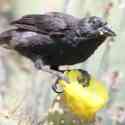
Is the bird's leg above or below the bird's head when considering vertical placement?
below

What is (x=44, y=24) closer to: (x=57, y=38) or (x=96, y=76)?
(x=57, y=38)

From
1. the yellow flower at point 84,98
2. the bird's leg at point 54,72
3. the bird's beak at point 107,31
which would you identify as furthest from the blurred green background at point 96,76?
the bird's beak at point 107,31

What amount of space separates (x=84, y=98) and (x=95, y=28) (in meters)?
0.59

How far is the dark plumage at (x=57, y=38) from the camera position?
12.9 ft

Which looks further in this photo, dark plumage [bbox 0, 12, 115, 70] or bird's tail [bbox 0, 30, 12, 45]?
bird's tail [bbox 0, 30, 12, 45]

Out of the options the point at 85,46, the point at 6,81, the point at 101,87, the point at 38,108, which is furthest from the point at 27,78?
the point at 101,87

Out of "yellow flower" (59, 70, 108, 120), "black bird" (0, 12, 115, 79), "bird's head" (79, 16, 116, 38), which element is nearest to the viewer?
"yellow flower" (59, 70, 108, 120)

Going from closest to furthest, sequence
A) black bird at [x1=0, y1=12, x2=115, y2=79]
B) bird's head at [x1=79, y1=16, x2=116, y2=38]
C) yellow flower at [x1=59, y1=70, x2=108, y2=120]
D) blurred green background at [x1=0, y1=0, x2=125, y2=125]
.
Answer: yellow flower at [x1=59, y1=70, x2=108, y2=120] < bird's head at [x1=79, y1=16, x2=116, y2=38] < black bird at [x1=0, y1=12, x2=115, y2=79] < blurred green background at [x1=0, y1=0, x2=125, y2=125]

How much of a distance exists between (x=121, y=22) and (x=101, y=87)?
0.94m

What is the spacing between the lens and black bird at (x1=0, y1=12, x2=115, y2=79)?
155 inches

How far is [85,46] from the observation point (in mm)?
3969

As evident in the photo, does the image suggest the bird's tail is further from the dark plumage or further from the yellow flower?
the yellow flower

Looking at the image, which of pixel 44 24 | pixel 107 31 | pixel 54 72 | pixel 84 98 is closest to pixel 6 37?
pixel 44 24

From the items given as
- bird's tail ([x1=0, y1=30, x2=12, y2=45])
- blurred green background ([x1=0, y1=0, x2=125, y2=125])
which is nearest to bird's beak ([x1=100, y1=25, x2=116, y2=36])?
blurred green background ([x1=0, y1=0, x2=125, y2=125])
